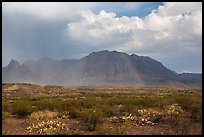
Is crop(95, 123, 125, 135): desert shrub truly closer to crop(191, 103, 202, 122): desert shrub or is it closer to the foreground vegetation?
the foreground vegetation

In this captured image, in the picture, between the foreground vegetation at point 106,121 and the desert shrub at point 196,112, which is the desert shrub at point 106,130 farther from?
Result: the desert shrub at point 196,112

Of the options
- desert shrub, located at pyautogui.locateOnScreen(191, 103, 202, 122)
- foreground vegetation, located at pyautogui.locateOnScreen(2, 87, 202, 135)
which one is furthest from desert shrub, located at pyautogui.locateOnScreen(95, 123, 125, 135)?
desert shrub, located at pyautogui.locateOnScreen(191, 103, 202, 122)

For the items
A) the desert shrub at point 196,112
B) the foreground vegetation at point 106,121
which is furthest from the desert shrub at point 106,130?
the desert shrub at point 196,112

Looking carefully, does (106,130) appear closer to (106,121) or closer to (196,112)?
(106,121)

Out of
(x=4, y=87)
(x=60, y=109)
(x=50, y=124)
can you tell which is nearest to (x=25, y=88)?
(x=4, y=87)

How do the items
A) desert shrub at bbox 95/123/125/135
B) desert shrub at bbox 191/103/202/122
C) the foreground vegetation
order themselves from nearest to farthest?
1. desert shrub at bbox 95/123/125/135
2. the foreground vegetation
3. desert shrub at bbox 191/103/202/122

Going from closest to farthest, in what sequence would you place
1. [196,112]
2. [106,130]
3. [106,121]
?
[106,130]
[106,121]
[196,112]

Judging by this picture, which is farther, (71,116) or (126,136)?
(71,116)

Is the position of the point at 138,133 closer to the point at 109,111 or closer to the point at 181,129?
the point at 181,129

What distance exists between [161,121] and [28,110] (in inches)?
389

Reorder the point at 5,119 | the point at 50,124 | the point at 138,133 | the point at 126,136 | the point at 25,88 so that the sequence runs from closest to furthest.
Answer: the point at 126,136 < the point at 138,133 < the point at 50,124 < the point at 5,119 < the point at 25,88

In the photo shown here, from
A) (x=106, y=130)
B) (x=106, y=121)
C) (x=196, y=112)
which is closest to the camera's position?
(x=106, y=130)

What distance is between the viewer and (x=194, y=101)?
23875mm

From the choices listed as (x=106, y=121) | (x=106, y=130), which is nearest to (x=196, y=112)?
(x=106, y=121)
